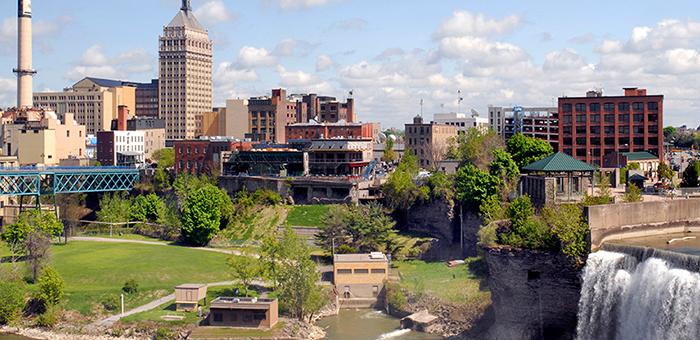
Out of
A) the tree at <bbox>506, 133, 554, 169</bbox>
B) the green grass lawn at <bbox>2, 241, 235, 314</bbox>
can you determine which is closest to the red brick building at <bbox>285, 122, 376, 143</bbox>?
the tree at <bbox>506, 133, 554, 169</bbox>

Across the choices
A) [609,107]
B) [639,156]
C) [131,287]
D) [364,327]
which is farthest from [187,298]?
[609,107]

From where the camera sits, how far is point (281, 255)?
7769 centimetres

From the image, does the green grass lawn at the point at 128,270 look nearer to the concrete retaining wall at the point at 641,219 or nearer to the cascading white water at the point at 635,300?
the concrete retaining wall at the point at 641,219

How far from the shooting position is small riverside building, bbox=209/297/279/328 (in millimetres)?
68562

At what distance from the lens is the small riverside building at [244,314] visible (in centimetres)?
6856

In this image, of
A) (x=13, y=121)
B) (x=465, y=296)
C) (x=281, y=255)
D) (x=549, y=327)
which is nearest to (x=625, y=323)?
(x=549, y=327)

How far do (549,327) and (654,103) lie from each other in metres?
79.1

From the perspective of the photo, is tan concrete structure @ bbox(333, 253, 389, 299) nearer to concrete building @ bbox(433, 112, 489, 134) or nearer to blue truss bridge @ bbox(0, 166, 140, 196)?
blue truss bridge @ bbox(0, 166, 140, 196)

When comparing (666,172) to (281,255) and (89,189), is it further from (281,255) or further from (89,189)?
(89,189)

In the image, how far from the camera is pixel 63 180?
12938 cm

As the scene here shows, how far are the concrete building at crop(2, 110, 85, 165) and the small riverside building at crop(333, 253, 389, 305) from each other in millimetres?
88844

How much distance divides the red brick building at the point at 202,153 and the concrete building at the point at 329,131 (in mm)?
15670

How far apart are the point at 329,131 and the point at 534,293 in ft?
310

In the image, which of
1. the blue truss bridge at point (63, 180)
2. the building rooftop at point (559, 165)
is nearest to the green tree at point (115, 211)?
the blue truss bridge at point (63, 180)
